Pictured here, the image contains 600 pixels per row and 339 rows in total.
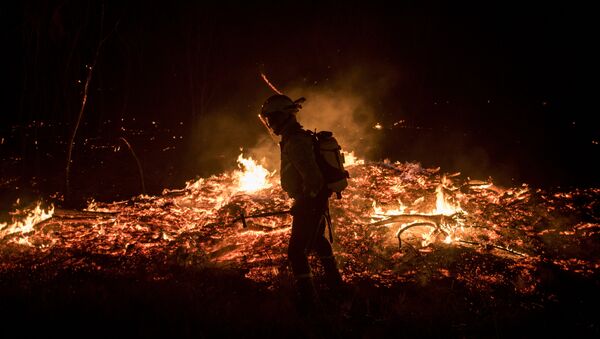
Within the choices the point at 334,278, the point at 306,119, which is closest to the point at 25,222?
the point at 334,278

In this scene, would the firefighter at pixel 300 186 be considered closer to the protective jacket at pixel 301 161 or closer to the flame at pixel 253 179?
the protective jacket at pixel 301 161

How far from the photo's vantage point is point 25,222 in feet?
21.5

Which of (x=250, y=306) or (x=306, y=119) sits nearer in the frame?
(x=250, y=306)

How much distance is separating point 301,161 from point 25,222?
19.9 feet

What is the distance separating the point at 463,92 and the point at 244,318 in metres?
22.7

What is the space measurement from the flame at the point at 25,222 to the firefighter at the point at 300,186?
5.61m

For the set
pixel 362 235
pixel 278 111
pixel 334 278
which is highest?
pixel 278 111

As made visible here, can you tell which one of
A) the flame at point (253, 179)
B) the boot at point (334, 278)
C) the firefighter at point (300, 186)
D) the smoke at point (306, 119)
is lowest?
the boot at point (334, 278)

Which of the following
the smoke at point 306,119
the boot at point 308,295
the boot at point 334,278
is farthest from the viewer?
the smoke at point 306,119

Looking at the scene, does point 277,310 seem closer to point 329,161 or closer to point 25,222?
point 329,161

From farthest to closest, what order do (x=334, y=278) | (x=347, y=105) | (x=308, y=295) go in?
(x=347, y=105) < (x=334, y=278) < (x=308, y=295)

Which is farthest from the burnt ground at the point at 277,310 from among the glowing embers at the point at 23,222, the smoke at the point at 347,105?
the smoke at the point at 347,105

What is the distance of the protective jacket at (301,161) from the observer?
3.74 metres

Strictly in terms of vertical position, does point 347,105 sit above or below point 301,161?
above
